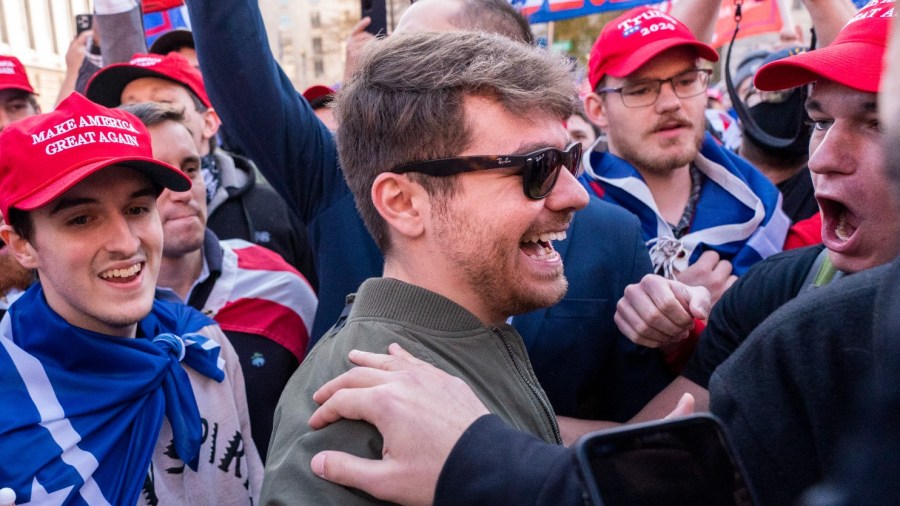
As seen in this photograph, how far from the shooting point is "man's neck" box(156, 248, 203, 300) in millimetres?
3051

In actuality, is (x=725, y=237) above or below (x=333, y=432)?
below

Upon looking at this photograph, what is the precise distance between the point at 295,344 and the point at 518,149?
5.21 feet

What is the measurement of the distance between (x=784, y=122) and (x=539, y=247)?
285 centimetres

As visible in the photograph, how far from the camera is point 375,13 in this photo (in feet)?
11.4

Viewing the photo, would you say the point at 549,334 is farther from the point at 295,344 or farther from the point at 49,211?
the point at 49,211

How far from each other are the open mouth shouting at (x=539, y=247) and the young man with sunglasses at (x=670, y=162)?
112 cm

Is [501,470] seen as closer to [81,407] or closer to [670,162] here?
[81,407]

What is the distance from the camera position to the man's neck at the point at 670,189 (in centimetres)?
309

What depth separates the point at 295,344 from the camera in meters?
2.99

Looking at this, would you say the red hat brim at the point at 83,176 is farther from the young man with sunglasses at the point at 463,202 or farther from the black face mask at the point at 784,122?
the black face mask at the point at 784,122

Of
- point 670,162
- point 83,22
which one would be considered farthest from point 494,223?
point 83,22

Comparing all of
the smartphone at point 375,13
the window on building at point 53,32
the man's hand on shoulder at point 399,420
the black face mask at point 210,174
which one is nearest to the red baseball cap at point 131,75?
the black face mask at point 210,174

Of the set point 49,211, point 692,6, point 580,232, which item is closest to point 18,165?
point 49,211

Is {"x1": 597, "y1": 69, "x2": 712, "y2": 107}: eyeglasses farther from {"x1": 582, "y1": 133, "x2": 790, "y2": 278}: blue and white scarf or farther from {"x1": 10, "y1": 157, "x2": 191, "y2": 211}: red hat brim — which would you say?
{"x1": 10, "y1": 157, "x2": 191, "y2": 211}: red hat brim
